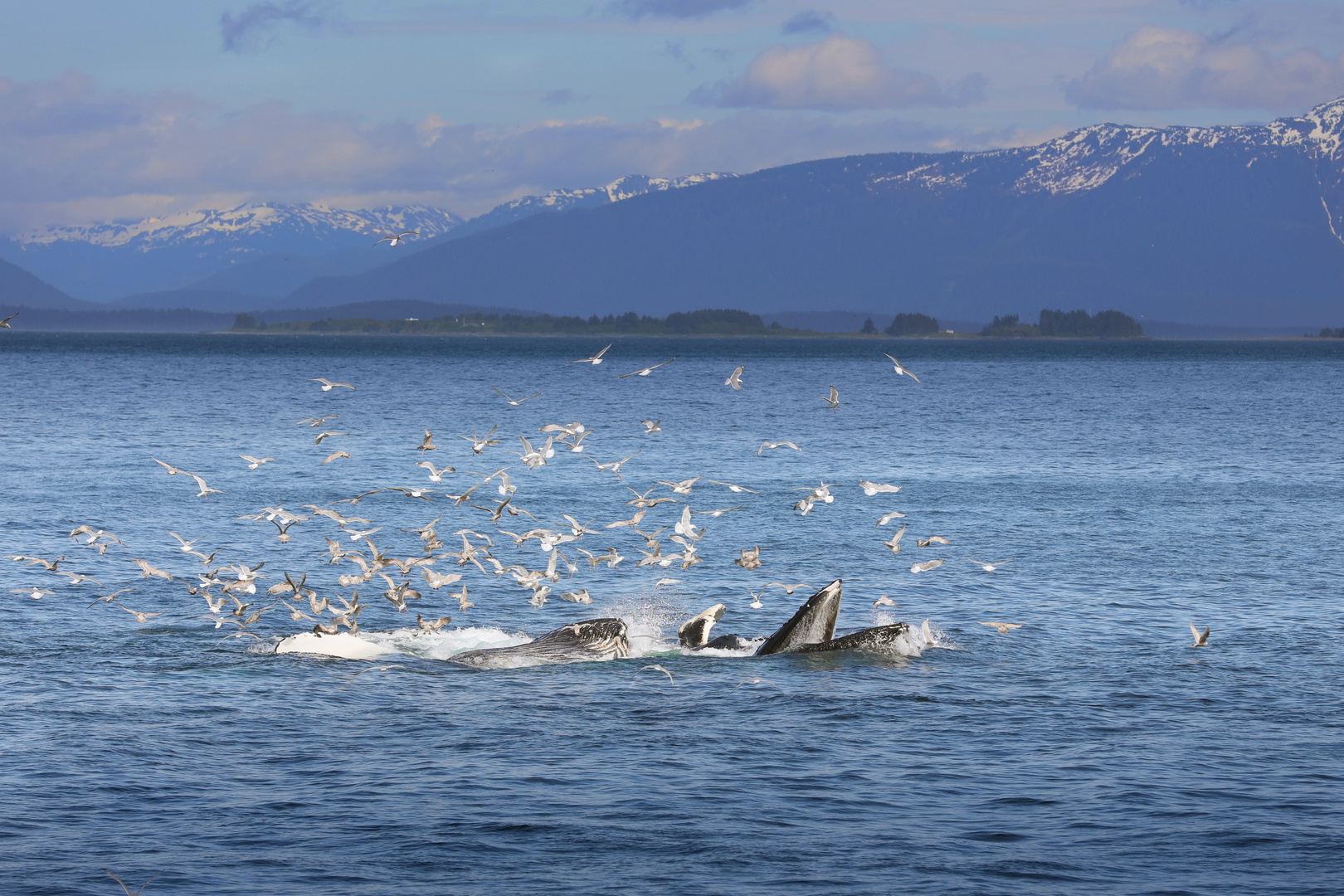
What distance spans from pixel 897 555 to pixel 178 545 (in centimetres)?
2364

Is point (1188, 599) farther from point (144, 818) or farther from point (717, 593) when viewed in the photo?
point (144, 818)

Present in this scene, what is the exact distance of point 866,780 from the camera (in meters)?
20.1

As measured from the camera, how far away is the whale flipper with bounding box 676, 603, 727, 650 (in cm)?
2861

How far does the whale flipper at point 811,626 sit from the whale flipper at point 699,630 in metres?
1.21

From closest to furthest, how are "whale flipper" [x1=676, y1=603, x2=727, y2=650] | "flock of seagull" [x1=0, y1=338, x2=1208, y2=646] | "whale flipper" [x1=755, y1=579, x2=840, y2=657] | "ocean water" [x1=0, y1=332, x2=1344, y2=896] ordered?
"ocean water" [x1=0, y1=332, x2=1344, y2=896] < "whale flipper" [x1=755, y1=579, x2=840, y2=657] < "whale flipper" [x1=676, y1=603, x2=727, y2=650] < "flock of seagull" [x1=0, y1=338, x2=1208, y2=646]

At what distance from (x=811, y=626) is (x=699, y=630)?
2444mm

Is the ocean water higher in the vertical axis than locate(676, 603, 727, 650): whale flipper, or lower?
lower

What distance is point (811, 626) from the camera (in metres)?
28.2

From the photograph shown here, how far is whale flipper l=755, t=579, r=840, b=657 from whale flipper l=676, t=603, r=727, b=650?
3.98 ft

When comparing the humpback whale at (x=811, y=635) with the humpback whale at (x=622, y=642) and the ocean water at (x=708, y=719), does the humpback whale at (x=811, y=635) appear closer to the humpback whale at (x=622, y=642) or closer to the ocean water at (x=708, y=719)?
the humpback whale at (x=622, y=642)

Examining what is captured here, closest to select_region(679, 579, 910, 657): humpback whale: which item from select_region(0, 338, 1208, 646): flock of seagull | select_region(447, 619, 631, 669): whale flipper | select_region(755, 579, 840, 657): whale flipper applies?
select_region(755, 579, 840, 657): whale flipper

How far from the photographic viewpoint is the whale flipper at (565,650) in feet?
89.4

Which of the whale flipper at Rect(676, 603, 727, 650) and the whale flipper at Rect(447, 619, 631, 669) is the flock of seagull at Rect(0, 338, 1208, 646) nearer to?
the whale flipper at Rect(447, 619, 631, 669)

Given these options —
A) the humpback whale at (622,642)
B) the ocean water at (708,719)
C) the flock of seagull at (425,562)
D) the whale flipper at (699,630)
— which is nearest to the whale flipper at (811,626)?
the humpback whale at (622,642)
